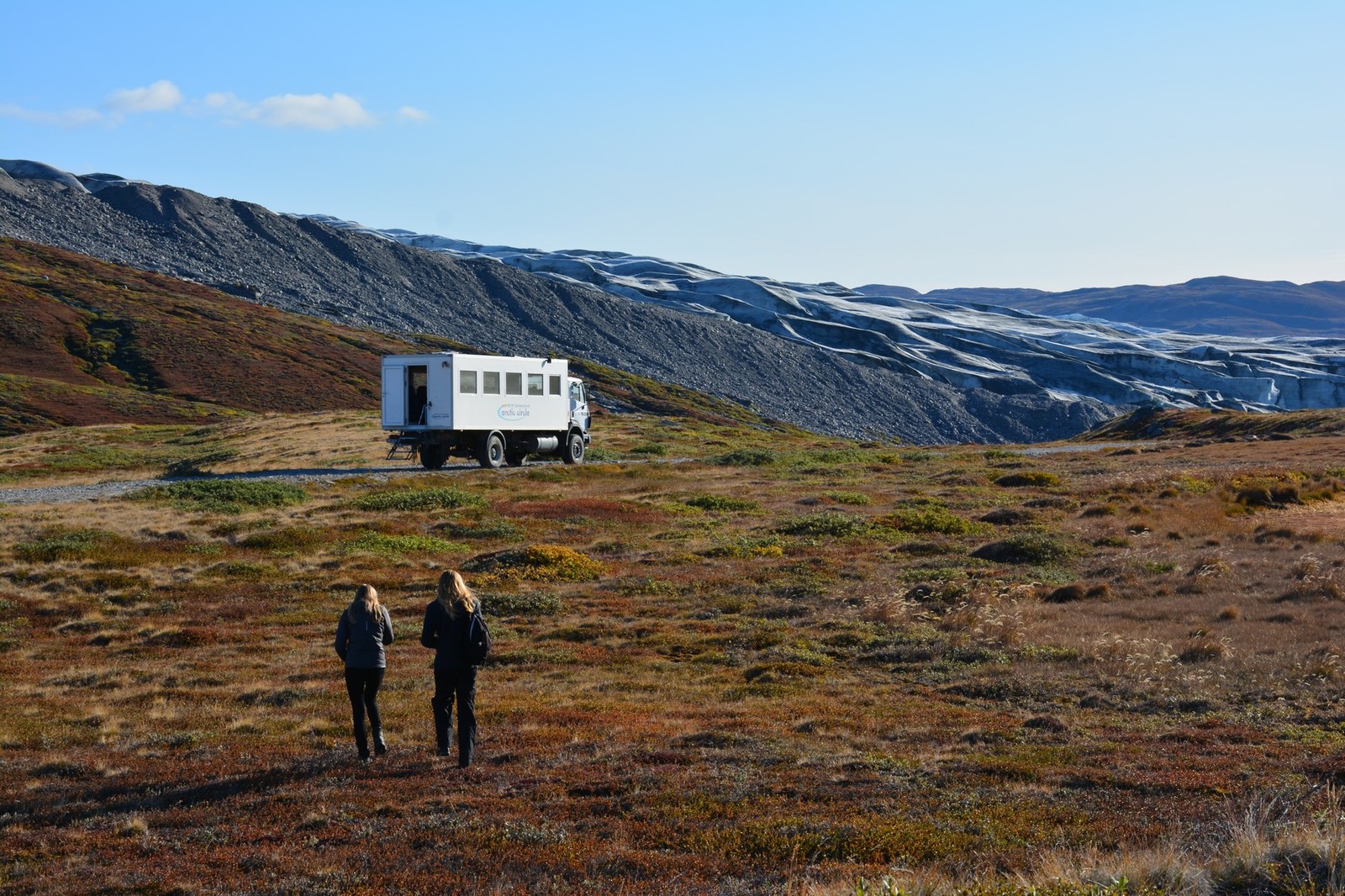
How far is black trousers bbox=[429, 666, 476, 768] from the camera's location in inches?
424

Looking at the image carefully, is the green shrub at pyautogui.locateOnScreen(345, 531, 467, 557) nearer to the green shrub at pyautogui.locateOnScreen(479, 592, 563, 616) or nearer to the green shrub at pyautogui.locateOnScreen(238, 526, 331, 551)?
the green shrub at pyautogui.locateOnScreen(238, 526, 331, 551)

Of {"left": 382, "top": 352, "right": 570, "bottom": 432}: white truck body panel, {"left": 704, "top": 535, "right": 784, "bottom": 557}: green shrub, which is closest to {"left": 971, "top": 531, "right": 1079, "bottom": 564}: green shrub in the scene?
{"left": 704, "top": 535, "right": 784, "bottom": 557}: green shrub

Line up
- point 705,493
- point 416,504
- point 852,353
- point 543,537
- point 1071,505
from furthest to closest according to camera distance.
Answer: point 852,353 < point 705,493 < point 1071,505 < point 416,504 < point 543,537

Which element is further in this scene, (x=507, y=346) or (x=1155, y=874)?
(x=507, y=346)

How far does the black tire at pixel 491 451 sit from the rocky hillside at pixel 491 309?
97460 millimetres

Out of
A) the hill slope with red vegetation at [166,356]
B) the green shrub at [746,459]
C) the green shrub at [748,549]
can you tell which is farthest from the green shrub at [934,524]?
the hill slope with red vegetation at [166,356]

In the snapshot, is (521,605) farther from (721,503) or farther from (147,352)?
(147,352)

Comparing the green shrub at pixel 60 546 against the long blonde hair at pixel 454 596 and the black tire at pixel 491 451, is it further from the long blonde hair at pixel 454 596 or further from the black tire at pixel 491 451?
the black tire at pixel 491 451

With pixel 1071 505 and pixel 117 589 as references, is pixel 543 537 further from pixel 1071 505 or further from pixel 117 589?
pixel 1071 505

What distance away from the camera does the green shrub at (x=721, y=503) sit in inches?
1456

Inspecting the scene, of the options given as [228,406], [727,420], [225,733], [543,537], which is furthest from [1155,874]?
[727,420]

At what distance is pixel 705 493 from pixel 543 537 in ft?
36.8

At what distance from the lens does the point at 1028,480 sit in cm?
4738

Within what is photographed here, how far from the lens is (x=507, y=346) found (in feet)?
506
